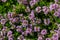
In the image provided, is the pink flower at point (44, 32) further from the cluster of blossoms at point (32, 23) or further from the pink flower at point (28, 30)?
the pink flower at point (28, 30)

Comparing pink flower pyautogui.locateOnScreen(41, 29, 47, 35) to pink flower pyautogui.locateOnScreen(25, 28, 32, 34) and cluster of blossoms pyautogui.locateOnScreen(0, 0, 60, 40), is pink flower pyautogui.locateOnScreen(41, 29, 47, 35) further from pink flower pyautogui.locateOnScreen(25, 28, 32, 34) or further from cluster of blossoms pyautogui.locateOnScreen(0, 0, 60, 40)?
pink flower pyautogui.locateOnScreen(25, 28, 32, 34)

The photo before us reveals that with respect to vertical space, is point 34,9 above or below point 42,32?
above

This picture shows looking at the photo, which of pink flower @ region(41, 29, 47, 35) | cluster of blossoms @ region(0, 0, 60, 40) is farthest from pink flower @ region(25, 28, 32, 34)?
pink flower @ region(41, 29, 47, 35)

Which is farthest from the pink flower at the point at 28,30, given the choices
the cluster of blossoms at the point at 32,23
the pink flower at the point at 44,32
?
the pink flower at the point at 44,32

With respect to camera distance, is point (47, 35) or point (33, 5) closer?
point (47, 35)

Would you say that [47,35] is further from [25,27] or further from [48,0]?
[48,0]

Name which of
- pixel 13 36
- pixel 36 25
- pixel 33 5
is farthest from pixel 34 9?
pixel 13 36
